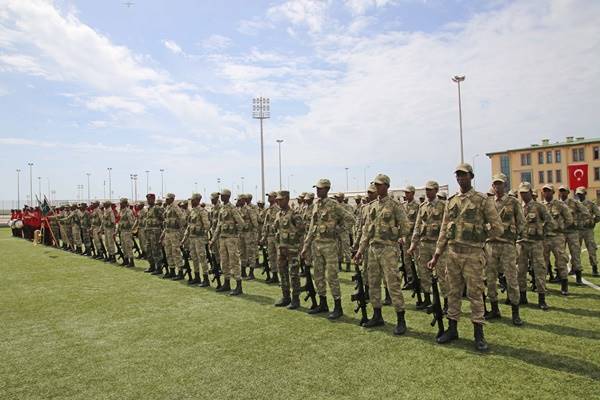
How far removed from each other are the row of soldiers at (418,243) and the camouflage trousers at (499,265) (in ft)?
0.06

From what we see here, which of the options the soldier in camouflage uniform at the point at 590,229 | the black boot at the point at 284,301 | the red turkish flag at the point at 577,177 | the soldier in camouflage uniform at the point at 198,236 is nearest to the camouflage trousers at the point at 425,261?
the black boot at the point at 284,301

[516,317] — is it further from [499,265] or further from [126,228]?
[126,228]

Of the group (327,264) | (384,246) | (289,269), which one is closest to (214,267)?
(289,269)

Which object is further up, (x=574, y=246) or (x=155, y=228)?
(x=155, y=228)

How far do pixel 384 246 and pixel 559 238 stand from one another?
4.67 meters

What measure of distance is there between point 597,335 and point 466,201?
272cm

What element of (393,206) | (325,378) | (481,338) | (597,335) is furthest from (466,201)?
(325,378)

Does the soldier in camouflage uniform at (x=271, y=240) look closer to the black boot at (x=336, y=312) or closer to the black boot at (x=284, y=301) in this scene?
the black boot at (x=284, y=301)

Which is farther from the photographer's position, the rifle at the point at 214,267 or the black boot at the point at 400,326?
the rifle at the point at 214,267

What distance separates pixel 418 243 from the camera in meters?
8.46

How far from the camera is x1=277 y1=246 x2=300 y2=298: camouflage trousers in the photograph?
329 inches

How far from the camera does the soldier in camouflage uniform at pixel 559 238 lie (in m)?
8.74

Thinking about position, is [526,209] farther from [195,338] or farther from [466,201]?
[195,338]

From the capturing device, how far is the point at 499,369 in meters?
4.90
